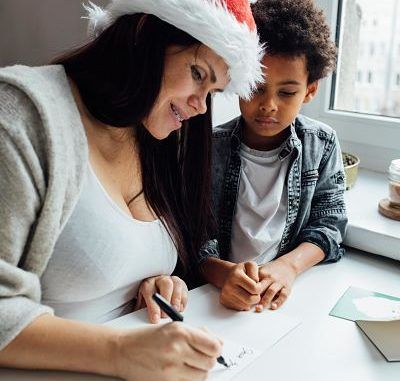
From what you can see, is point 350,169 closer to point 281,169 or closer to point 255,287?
point 281,169

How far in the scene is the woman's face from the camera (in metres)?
0.91

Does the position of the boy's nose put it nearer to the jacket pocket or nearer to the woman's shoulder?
the jacket pocket

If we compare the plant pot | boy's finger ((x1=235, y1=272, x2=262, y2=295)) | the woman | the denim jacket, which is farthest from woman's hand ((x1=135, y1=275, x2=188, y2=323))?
the plant pot

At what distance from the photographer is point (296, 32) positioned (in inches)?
44.0

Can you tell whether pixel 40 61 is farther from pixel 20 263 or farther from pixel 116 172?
pixel 20 263

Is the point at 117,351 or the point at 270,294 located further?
the point at 270,294

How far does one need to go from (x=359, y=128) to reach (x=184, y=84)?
0.90m

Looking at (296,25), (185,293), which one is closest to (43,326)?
(185,293)

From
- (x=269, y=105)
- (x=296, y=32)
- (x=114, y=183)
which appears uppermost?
(x=296, y=32)

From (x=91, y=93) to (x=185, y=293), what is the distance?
40cm

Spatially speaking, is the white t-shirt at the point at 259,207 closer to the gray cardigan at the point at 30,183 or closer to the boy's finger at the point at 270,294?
the boy's finger at the point at 270,294

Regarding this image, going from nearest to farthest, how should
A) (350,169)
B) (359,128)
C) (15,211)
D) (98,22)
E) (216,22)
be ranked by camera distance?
(15,211), (216,22), (98,22), (350,169), (359,128)

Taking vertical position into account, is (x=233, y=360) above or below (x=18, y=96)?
below

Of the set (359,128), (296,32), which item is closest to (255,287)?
(296,32)
